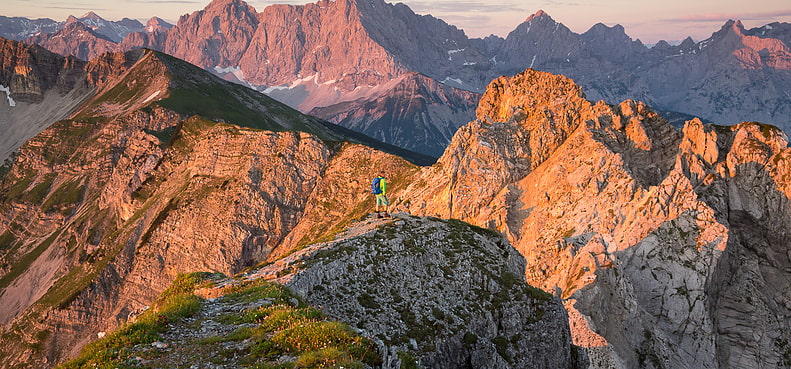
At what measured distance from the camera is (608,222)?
91875 mm

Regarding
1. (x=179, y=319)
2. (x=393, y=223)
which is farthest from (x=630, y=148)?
(x=179, y=319)

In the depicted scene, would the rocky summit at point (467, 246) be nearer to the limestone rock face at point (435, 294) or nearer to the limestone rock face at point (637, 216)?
the limestone rock face at point (435, 294)

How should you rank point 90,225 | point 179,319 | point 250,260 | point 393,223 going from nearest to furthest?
point 179,319 → point 393,223 → point 250,260 → point 90,225

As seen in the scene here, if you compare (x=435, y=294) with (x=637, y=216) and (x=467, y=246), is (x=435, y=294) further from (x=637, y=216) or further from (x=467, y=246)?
(x=637, y=216)

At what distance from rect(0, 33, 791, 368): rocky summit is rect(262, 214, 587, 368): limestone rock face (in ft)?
0.56

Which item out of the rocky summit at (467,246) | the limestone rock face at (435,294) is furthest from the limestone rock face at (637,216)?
the limestone rock face at (435,294)

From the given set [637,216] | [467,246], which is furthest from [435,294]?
[637,216]

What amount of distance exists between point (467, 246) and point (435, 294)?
9494 millimetres

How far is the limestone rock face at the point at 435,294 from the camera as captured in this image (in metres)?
31.2

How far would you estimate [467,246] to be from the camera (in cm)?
4519

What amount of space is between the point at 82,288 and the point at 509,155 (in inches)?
4687

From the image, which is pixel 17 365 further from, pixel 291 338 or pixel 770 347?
pixel 770 347

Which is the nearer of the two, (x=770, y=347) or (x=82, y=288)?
(x=770, y=347)

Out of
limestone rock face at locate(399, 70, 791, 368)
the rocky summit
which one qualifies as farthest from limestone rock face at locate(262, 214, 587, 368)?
limestone rock face at locate(399, 70, 791, 368)
